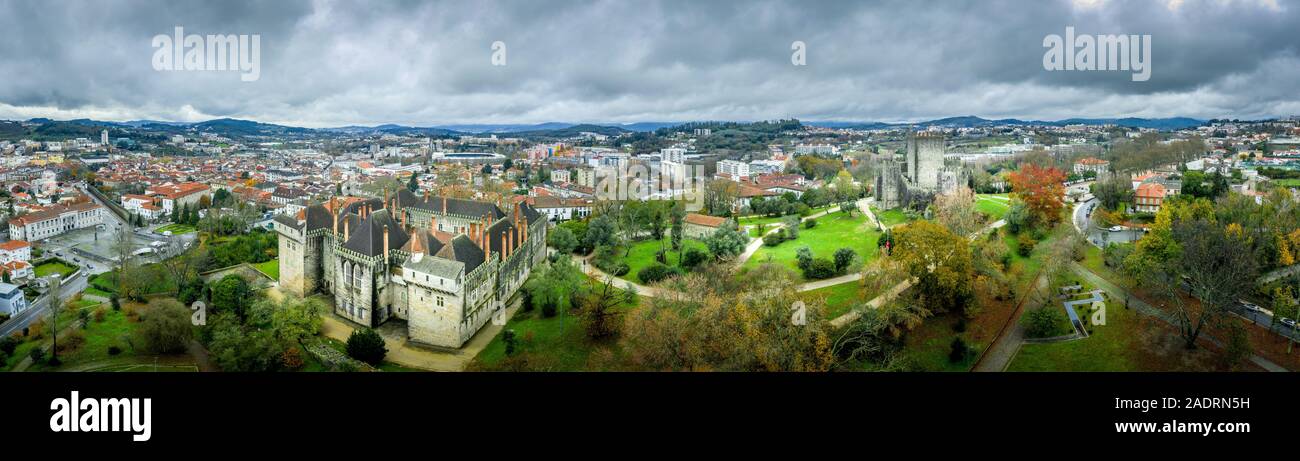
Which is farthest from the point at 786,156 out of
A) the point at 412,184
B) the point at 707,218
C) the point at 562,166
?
the point at 707,218

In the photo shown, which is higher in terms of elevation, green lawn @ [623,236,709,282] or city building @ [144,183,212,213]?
city building @ [144,183,212,213]

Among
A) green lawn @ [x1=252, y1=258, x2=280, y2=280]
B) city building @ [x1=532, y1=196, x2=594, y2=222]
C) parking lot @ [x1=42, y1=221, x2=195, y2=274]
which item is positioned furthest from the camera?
city building @ [x1=532, y1=196, x2=594, y2=222]

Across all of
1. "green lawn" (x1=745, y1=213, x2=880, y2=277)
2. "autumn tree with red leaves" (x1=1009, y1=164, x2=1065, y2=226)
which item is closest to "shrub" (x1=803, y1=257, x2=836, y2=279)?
"green lawn" (x1=745, y1=213, x2=880, y2=277)

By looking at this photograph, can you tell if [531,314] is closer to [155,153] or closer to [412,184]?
[412,184]

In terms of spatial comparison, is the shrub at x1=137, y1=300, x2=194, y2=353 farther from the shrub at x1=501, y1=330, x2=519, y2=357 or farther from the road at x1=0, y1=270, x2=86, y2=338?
the shrub at x1=501, y1=330, x2=519, y2=357

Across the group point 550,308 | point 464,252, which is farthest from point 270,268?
point 550,308

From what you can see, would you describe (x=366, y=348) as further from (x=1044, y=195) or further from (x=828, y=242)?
(x=1044, y=195)
